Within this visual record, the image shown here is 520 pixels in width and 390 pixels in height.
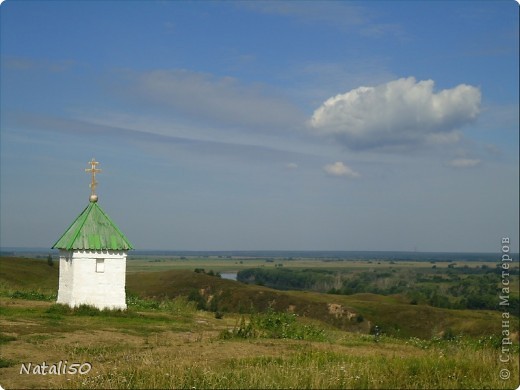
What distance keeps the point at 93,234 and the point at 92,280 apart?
72.4 inches

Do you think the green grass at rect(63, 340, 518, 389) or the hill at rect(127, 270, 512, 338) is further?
the hill at rect(127, 270, 512, 338)

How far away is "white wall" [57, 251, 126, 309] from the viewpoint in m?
24.2

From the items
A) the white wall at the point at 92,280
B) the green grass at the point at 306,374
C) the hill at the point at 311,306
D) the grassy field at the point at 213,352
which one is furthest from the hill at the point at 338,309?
the green grass at the point at 306,374

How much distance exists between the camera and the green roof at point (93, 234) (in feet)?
79.5

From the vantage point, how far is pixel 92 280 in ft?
79.8

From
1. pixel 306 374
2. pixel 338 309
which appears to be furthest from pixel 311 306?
pixel 306 374

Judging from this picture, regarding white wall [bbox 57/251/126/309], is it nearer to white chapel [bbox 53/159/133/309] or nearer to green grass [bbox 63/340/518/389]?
white chapel [bbox 53/159/133/309]

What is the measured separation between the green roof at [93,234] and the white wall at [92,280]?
1.04 feet
